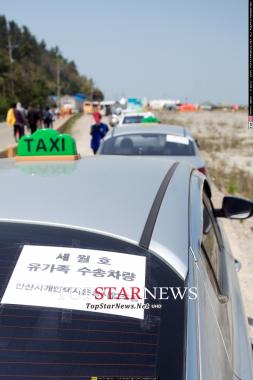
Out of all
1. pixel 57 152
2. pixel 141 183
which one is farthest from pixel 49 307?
pixel 57 152

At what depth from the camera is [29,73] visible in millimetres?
93438

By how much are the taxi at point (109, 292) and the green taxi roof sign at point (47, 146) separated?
3.97ft

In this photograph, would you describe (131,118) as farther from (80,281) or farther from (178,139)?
(80,281)

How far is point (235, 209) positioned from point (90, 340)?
2.32 meters

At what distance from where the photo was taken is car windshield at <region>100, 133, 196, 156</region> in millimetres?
8180

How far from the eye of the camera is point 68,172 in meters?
2.85

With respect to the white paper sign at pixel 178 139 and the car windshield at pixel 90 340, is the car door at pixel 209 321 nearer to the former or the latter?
the car windshield at pixel 90 340

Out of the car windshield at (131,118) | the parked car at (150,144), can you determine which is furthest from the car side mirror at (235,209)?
the car windshield at (131,118)

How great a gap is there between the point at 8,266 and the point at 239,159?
21629 millimetres

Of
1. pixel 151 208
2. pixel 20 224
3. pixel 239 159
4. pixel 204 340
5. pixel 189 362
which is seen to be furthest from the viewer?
pixel 239 159

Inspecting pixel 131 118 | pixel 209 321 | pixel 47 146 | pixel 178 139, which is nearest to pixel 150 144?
pixel 178 139

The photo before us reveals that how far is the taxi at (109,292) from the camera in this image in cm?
159

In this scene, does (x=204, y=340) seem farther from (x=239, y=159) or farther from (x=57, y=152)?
(x=239, y=159)

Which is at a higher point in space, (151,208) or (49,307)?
(151,208)
